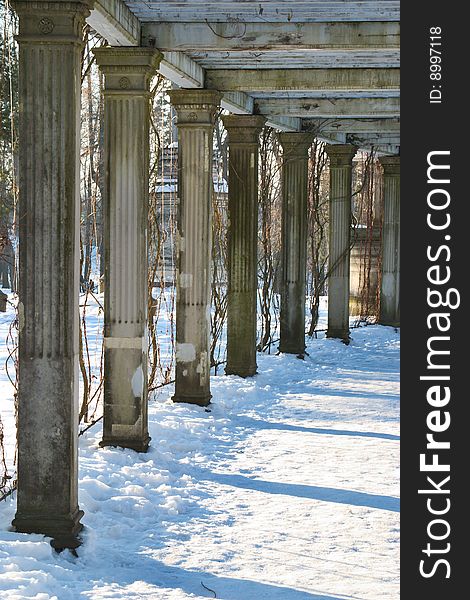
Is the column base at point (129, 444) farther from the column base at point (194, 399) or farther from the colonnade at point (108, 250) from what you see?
the column base at point (194, 399)

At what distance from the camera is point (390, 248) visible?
2272 cm

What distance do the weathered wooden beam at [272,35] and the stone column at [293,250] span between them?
24.6 feet

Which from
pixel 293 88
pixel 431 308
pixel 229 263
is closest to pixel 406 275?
pixel 431 308

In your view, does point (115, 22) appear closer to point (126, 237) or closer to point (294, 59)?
point (126, 237)

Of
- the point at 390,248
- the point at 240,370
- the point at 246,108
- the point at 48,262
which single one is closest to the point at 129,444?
the point at 48,262

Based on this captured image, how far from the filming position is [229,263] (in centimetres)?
1438

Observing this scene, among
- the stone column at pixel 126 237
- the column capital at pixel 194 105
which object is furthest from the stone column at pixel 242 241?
the stone column at pixel 126 237

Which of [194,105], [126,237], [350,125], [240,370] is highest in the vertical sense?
[350,125]

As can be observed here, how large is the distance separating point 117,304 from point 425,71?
5.11m

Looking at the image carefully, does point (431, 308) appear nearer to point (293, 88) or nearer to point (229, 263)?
point (293, 88)

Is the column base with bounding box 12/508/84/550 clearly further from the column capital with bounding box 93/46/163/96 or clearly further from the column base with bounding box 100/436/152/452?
the column capital with bounding box 93/46/163/96

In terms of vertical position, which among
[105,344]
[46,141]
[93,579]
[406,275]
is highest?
[46,141]

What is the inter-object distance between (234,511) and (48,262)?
2654 mm

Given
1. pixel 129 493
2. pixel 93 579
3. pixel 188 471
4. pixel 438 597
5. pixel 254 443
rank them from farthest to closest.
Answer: pixel 254 443 → pixel 188 471 → pixel 129 493 → pixel 93 579 → pixel 438 597
